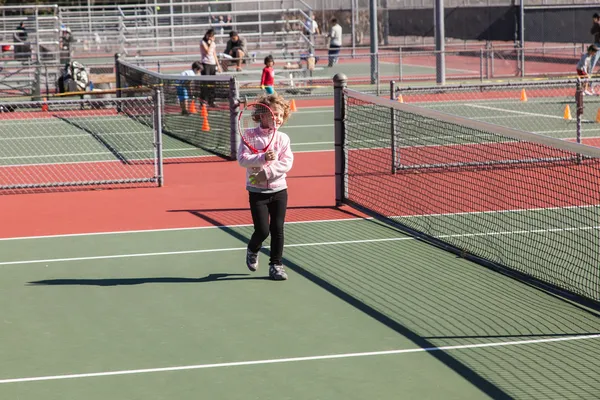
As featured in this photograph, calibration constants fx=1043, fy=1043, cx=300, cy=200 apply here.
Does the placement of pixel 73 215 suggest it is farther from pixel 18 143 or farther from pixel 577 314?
pixel 18 143

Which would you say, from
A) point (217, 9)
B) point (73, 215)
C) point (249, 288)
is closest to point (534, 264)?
point (249, 288)

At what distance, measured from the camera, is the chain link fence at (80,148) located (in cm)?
1630

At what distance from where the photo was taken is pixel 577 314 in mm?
8664

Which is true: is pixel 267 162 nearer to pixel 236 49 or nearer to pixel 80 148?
pixel 80 148

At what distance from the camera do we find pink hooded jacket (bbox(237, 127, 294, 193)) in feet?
31.5

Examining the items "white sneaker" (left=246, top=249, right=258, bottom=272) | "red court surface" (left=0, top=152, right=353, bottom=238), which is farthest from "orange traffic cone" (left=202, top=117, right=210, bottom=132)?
"white sneaker" (left=246, top=249, right=258, bottom=272)

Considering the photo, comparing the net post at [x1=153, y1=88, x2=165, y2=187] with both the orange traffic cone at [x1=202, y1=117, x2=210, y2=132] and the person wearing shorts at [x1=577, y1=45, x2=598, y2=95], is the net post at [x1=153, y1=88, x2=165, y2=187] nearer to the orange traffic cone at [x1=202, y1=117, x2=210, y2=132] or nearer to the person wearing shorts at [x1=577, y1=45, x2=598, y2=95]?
the orange traffic cone at [x1=202, y1=117, x2=210, y2=132]

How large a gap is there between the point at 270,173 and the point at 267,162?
129 mm

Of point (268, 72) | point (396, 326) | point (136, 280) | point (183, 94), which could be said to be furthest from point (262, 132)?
point (268, 72)

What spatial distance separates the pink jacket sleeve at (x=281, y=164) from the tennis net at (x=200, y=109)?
916cm

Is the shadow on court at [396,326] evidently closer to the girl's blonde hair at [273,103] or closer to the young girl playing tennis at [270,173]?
the young girl playing tennis at [270,173]

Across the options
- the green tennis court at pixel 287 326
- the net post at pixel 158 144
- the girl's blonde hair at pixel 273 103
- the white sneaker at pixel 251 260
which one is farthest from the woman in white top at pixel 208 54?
the girl's blonde hair at pixel 273 103

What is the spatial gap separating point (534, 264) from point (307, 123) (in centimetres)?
1536

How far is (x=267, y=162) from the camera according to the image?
9617mm
